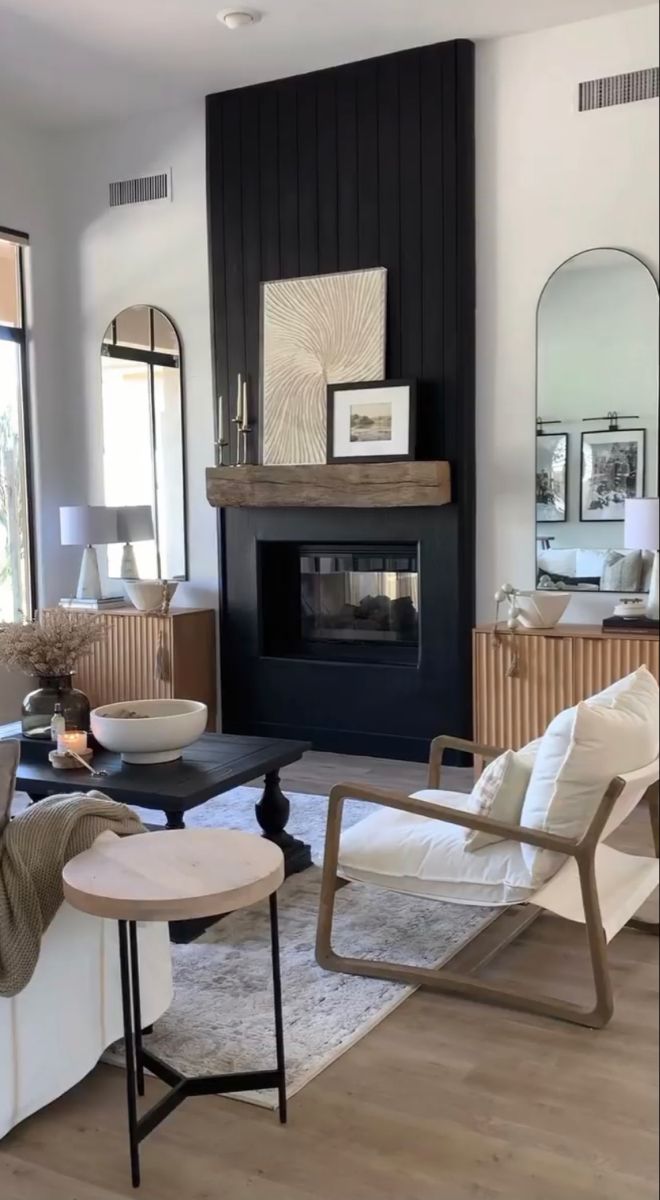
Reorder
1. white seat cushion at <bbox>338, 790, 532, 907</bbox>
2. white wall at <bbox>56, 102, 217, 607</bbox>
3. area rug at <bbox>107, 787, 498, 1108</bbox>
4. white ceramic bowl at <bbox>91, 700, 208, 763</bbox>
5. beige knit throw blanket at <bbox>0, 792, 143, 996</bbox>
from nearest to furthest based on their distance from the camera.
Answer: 1. beige knit throw blanket at <bbox>0, 792, 143, 996</bbox>
2. area rug at <bbox>107, 787, 498, 1108</bbox>
3. white seat cushion at <bbox>338, 790, 532, 907</bbox>
4. white ceramic bowl at <bbox>91, 700, 208, 763</bbox>
5. white wall at <bbox>56, 102, 217, 607</bbox>

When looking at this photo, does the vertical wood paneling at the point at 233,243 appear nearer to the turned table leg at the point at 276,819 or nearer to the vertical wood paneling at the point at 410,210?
the vertical wood paneling at the point at 410,210

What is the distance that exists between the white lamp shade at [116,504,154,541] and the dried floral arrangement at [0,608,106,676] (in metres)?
2.06

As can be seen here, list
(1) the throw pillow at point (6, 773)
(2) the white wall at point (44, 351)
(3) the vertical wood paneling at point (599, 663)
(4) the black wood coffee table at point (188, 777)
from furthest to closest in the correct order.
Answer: (2) the white wall at point (44, 351), (3) the vertical wood paneling at point (599, 663), (4) the black wood coffee table at point (188, 777), (1) the throw pillow at point (6, 773)

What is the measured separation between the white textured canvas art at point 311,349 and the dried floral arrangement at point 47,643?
1942 mm

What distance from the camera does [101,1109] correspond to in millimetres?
2244

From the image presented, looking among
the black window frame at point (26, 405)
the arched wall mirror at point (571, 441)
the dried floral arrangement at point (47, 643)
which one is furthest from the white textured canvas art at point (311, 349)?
the dried floral arrangement at point (47, 643)

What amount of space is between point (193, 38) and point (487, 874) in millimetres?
3932

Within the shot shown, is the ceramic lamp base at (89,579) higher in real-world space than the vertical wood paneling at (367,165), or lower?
lower

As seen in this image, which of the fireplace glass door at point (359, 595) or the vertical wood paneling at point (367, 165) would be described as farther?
the fireplace glass door at point (359, 595)

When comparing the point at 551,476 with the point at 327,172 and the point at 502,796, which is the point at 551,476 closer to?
the point at 327,172

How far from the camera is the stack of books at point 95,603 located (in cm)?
582

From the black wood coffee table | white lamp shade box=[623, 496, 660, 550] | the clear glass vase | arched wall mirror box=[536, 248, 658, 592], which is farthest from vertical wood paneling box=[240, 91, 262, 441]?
white lamp shade box=[623, 496, 660, 550]

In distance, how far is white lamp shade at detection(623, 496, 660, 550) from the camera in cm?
73

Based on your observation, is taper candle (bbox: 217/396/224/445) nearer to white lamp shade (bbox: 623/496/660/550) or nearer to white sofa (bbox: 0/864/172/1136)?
white sofa (bbox: 0/864/172/1136)
